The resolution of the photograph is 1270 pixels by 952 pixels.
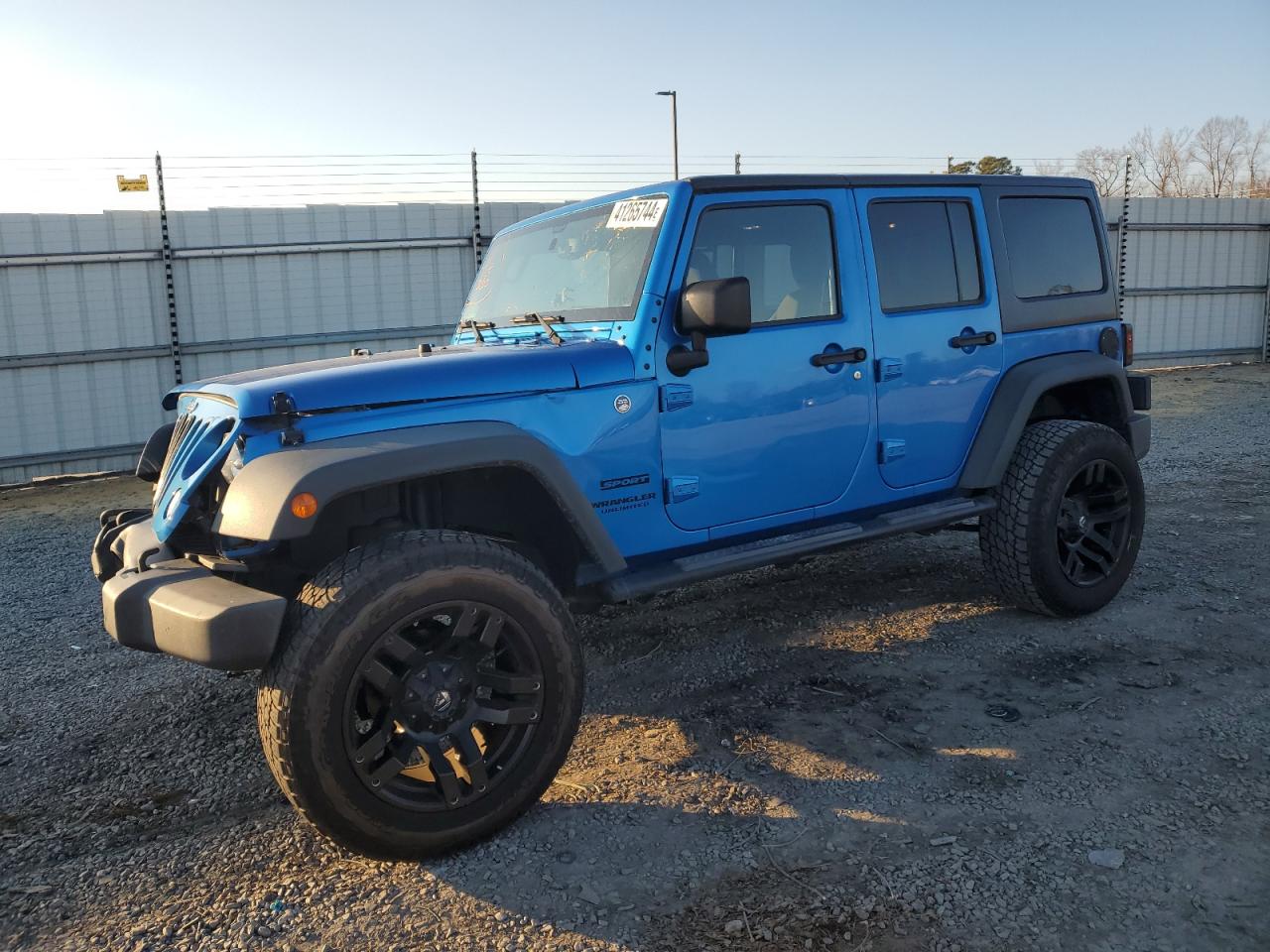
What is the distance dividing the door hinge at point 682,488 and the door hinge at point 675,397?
10.1 inches

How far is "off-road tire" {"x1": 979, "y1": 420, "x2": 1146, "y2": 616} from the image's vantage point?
4277mm

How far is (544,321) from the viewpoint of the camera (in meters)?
3.64

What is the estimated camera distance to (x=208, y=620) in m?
2.53

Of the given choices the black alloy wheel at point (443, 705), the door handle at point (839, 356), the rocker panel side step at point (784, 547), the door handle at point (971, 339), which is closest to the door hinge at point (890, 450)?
the rocker panel side step at point (784, 547)

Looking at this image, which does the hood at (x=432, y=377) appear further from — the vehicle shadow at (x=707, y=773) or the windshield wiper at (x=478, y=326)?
the vehicle shadow at (x=707, y=773)

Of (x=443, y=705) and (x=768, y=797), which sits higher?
(x=443, y=705)

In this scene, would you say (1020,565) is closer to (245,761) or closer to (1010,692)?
(1010,692)

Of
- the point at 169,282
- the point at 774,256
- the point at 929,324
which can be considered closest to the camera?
the point at 774,256

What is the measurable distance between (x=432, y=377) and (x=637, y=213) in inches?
44.5

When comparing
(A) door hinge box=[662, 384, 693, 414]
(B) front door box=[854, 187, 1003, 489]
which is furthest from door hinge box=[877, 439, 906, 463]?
(A) door hinge box=[662, 384, 693, 414]

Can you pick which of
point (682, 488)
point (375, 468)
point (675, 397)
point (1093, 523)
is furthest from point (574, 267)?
point (1093, 523)

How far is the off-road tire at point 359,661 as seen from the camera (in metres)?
2.52

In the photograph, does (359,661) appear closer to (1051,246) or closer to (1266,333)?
(1051,246)

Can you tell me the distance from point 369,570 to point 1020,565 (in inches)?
119
